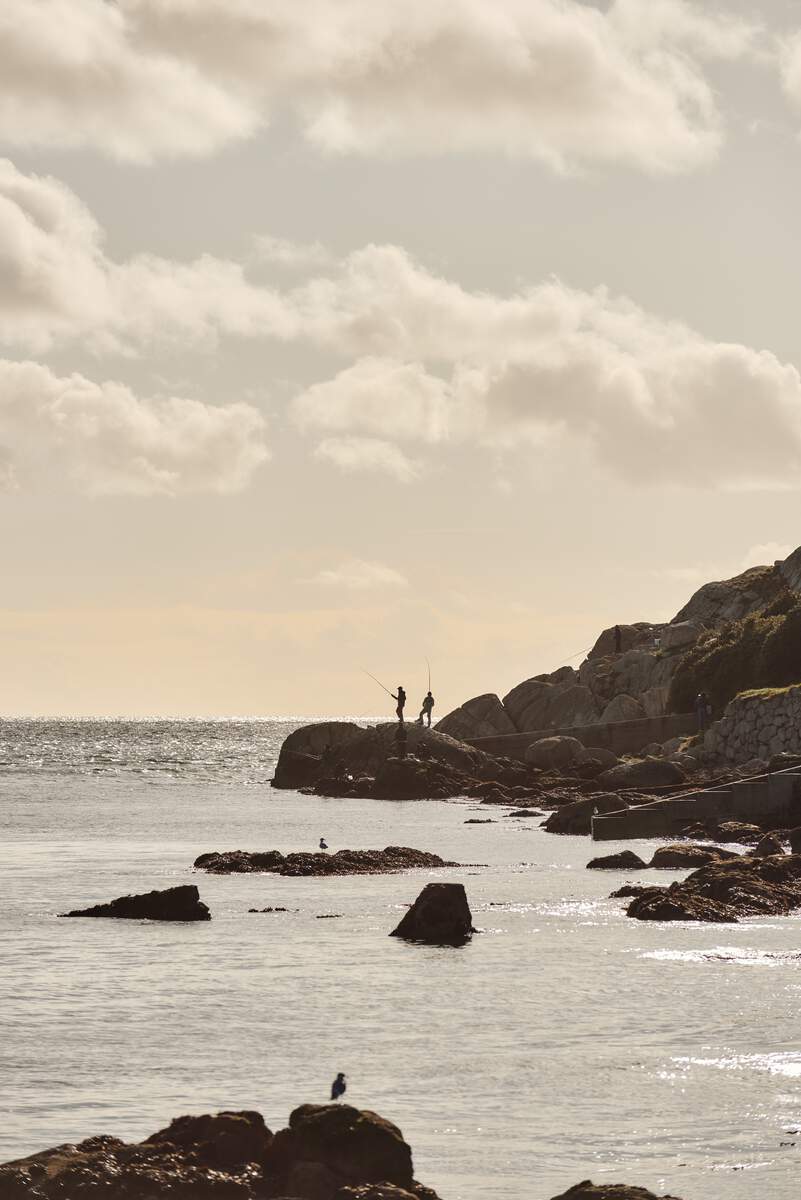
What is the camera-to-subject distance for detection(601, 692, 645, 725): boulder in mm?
78625

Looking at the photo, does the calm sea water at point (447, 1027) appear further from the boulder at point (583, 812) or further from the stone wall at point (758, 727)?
the stone wall at point (758, 727)

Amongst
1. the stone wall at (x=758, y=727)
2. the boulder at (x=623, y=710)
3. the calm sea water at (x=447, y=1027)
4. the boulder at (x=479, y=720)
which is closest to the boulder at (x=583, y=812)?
the stone wall at (x=758, y=727)

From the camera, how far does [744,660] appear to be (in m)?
70.6

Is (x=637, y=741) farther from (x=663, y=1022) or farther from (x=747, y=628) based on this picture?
(x=663, y=1022)

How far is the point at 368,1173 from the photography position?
10.6m

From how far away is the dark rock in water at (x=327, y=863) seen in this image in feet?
122

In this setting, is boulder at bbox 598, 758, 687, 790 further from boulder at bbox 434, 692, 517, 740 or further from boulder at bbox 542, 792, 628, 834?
boulder at bbox 434, 692, 517, 740

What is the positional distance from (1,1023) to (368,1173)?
8.92m

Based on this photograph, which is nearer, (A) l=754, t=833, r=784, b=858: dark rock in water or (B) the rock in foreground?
(B) the rock in foreground

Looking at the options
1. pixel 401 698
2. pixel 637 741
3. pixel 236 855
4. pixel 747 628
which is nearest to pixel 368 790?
pixel 401 698

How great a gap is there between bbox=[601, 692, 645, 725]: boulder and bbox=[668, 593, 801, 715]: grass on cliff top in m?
3.51

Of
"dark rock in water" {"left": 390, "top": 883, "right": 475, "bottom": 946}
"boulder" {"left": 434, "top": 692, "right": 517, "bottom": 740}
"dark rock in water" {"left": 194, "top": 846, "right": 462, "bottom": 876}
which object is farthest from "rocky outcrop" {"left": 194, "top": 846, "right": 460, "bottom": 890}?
"boulder" {"left": 434, "top": 692, "right": 517, "bottom": 740}

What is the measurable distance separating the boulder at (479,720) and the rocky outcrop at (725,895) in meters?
55.9

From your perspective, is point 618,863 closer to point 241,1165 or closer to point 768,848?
point 768,848
